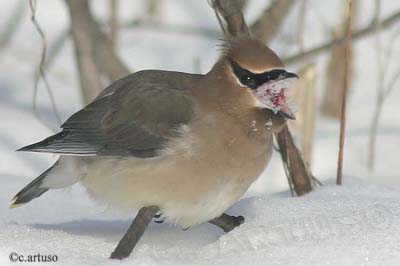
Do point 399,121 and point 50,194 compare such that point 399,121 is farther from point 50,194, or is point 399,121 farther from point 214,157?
point 214,157

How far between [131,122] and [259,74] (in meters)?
0.52

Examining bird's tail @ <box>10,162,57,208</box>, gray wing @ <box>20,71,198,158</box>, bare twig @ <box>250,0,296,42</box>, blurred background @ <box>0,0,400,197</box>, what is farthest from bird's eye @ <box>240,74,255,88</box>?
bare twig @ <box>250,0,296,42</box>

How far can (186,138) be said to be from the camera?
3.61 m

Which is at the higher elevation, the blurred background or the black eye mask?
the black eye mask

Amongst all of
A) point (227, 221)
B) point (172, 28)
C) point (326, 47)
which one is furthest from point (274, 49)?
point (227, 221)

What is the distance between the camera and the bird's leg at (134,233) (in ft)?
11.3

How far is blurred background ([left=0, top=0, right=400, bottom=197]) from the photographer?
5.55m

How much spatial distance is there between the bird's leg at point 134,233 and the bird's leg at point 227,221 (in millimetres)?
312

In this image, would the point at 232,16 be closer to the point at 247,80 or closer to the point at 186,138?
the point at 247,80

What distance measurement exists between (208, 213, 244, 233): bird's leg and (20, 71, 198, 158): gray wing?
15.8 inches

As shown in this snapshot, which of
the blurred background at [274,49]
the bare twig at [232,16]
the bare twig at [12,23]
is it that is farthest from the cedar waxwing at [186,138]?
the bare twig at [12,23]

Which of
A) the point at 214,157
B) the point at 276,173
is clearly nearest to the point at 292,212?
the point at 214,157

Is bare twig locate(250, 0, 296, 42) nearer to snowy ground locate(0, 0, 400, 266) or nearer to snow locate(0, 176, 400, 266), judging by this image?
snowy ground locate(0, 0, 400, 266)

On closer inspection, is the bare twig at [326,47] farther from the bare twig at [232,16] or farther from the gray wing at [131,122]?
the gray wing at [131,122]
